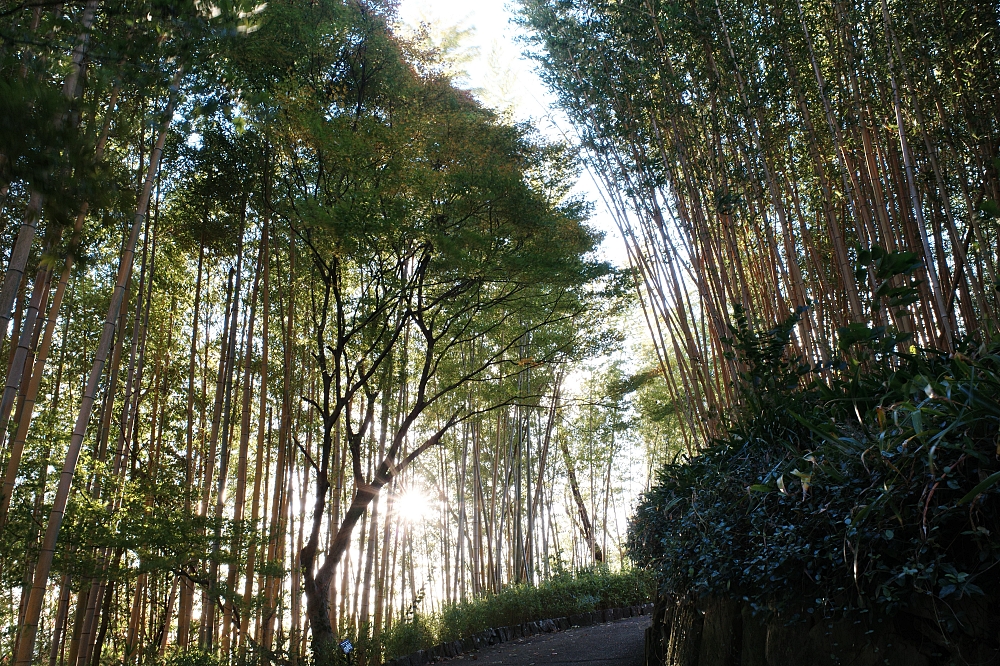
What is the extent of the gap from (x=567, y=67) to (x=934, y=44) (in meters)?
2.14

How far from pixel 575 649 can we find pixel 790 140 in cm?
350

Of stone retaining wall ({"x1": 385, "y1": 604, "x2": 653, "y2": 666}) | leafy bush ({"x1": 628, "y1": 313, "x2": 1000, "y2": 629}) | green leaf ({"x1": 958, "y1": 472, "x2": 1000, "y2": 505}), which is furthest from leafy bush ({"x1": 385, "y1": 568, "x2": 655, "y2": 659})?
green leaf ({"x1": 958, "y1": 472, "x2": 1000, "y2": 505})

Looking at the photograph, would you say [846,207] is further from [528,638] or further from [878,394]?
[528,638]

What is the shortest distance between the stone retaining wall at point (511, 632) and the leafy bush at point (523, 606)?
136 mm

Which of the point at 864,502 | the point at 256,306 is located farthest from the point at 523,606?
the point at 864,502

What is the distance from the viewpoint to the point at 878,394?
6.30 feet

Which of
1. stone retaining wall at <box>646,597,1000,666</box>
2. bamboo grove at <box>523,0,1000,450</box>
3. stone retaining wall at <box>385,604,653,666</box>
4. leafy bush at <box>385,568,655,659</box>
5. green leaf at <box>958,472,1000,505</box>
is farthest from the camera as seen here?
leafy bush at <box>385,568,655,659</box>

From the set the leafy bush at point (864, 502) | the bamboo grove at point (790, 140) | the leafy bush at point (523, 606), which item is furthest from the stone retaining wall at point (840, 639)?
the leafy bush at point (523, 606)

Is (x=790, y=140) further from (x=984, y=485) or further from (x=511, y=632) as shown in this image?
(x=511, y=632)

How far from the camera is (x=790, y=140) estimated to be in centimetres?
432

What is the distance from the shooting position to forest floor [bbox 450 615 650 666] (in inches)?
140

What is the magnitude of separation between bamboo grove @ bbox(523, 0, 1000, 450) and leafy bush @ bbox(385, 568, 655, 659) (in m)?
2.02

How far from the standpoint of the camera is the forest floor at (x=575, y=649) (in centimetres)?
356

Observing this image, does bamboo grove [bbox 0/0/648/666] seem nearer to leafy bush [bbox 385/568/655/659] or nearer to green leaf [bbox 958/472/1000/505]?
leafy bush [bbox 385/568/655/659]
